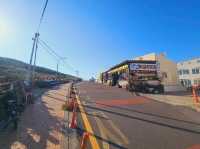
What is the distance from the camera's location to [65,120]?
824 cm

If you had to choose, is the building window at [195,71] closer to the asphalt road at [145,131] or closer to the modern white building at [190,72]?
the modern white building at [190,72]

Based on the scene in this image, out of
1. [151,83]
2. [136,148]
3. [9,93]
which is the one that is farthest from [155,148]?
[151,83]

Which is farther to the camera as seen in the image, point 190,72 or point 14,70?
point 190,72

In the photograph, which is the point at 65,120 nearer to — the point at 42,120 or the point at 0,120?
the point at 42,120

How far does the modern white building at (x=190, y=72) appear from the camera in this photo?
51234mm

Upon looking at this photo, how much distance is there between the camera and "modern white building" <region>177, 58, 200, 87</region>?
168ft

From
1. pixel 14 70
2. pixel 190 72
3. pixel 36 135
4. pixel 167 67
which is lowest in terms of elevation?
pixel 36 135

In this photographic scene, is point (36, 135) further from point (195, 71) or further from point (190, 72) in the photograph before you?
point (190, 72)

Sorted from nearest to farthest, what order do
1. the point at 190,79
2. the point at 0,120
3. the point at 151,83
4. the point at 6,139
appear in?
the point at 6,139 < the point at 0,120 < the point at 151,83 < the point at 190,79

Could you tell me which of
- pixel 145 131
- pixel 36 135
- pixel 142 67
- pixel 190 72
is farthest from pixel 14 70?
pixel 190 72

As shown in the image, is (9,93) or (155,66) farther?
(155,66)

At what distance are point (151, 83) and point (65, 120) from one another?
1561 cm

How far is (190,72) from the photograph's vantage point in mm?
54094

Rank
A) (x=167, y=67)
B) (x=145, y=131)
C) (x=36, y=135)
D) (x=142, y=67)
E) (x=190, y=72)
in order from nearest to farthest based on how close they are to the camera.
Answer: (x=36, y=135)
(x=145, y=131)
(x=142, y=67)
(x=167, y=67)
(x=190, y=72)
